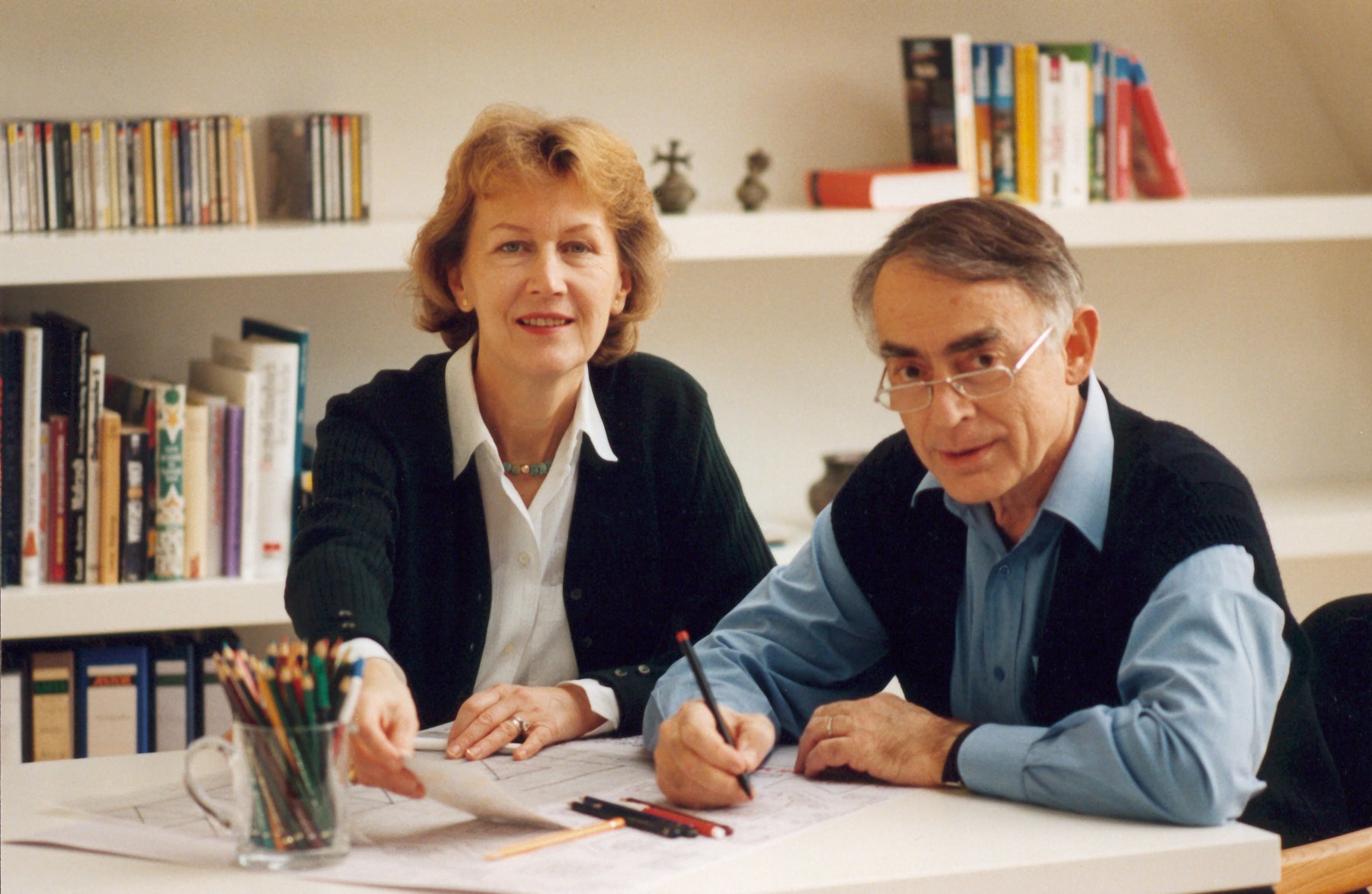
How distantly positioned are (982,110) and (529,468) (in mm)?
1297

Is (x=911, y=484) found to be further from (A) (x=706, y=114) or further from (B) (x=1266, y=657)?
(A) (x=706, y=114)

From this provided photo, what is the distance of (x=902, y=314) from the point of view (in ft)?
4.61

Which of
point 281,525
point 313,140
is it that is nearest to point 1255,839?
point 281,525

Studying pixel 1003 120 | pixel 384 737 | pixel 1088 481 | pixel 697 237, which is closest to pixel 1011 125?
pixel 1003 120

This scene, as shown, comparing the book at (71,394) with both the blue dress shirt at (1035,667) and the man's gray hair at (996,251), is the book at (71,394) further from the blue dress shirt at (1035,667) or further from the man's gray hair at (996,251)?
the man's gray hair at (996,251)

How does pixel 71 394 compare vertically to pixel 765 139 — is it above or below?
below

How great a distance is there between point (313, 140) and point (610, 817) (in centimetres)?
156

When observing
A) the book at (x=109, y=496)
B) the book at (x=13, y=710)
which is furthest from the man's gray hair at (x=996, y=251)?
the book at (x=13, y=710)

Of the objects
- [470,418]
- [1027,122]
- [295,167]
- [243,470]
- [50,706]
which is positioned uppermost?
[1027,122]

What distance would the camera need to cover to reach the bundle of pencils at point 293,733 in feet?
3.64

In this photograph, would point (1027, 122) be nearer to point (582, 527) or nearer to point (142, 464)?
point (582, 527)

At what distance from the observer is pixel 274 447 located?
242 cm

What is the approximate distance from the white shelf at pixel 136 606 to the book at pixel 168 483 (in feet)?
0.13

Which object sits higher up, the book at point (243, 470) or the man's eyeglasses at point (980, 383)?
the man's eyeglasses at point (980, 383)
